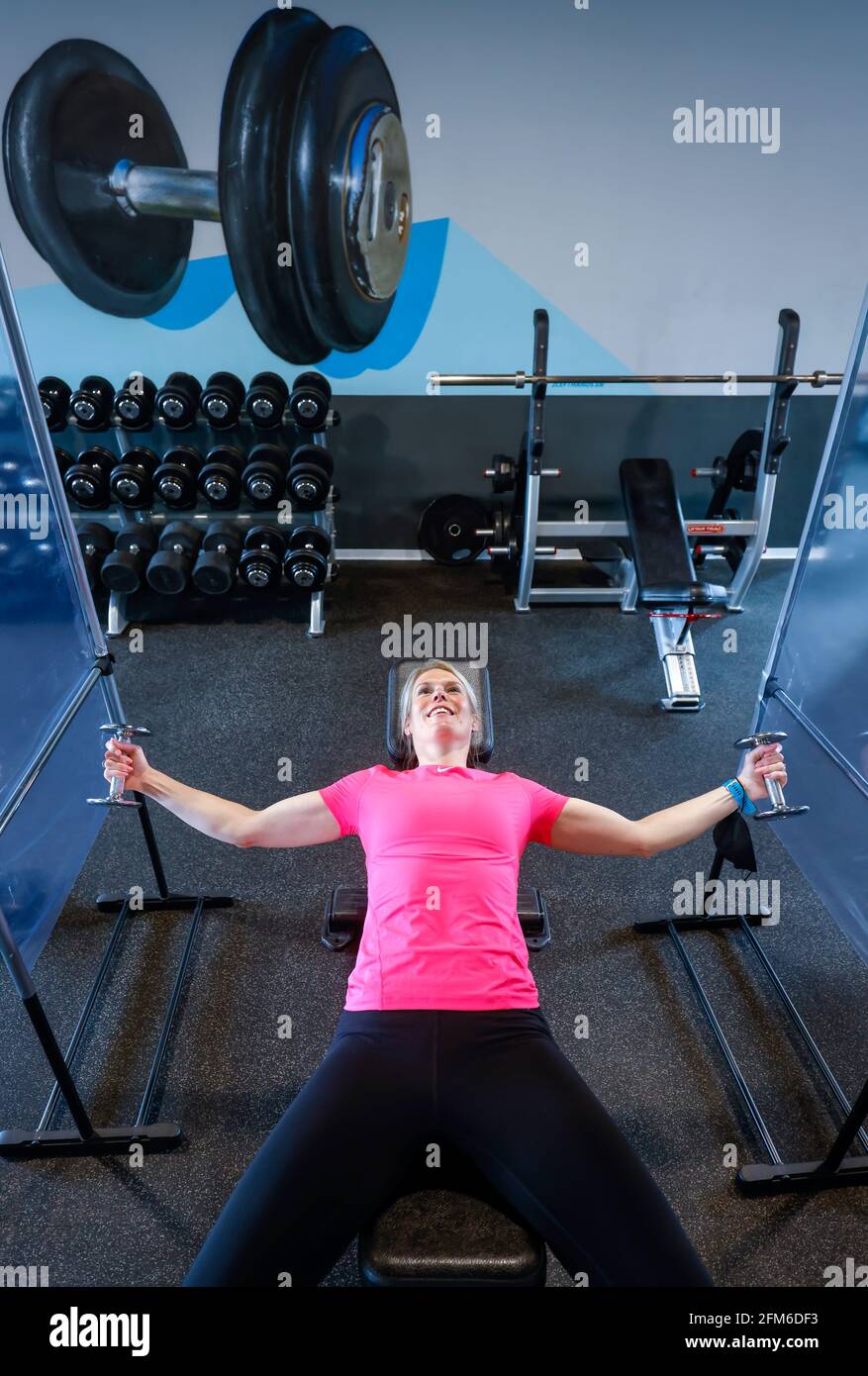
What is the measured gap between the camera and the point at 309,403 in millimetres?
→ 3352

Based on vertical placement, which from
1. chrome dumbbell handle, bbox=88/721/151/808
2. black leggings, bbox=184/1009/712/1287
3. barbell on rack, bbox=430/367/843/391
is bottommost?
black leggings, bbox=184/1009/712/1287

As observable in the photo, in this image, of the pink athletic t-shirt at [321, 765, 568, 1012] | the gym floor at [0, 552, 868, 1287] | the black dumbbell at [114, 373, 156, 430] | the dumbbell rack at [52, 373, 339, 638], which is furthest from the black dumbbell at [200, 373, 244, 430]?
the pink athletic t-shirt at [321, 765, 568, 1012]

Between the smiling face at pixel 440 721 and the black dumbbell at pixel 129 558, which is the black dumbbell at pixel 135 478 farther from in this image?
the smiling face at pixel 440 721

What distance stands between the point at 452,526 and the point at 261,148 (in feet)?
6.34

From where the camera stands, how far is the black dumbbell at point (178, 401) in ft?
11.0

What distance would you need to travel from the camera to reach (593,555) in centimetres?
384

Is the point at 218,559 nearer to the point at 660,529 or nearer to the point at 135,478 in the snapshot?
the point at 135,478

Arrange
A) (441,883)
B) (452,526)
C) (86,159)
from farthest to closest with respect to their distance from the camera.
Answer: (452,526) < (86,159) < (441,883)

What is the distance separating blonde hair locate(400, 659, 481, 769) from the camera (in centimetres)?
196

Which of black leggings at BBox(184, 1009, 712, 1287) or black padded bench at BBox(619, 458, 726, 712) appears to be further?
black padded bench at BBox(619, 458, 726, 712)

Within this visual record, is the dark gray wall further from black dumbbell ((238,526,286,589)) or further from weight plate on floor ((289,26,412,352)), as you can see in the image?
black dumbbell ((238,526,286,589))

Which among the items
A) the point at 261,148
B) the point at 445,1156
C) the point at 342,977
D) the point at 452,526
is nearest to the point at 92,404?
the point at 261,148

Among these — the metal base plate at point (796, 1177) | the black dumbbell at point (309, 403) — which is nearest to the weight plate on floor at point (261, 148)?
the black dumbbell at point (309, 403)

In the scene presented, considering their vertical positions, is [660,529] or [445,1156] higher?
[660,529]
